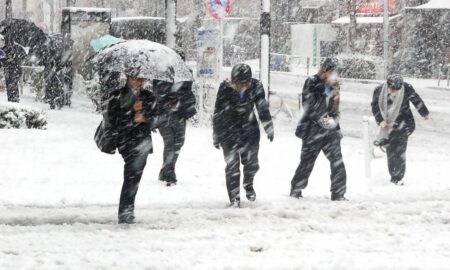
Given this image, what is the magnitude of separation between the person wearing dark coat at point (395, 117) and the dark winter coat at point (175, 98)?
269 cm

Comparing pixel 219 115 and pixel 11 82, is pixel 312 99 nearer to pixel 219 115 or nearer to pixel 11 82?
pixel 219 115

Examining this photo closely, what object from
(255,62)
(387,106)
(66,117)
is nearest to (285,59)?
(255,62)

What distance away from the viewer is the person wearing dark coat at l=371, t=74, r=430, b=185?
10078mm

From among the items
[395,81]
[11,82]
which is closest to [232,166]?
[395,81]

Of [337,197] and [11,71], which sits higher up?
[11,71]

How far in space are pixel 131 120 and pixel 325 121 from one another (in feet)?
8.40

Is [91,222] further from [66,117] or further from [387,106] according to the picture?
[66,117]

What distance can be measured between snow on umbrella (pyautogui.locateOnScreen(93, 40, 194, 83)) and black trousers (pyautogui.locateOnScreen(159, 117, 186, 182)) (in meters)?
0.64

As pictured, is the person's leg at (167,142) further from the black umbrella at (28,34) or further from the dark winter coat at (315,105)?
the black umbrella at (28,34)

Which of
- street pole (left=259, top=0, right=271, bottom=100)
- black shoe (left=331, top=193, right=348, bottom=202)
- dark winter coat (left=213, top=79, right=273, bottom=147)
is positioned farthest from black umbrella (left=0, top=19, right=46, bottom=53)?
black shoe (left=331, top=193, right=348, bottom=202)

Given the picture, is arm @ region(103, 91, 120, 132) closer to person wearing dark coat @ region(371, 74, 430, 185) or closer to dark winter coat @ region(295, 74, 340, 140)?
dark winter coat @ region(295, 74, 340, 140)

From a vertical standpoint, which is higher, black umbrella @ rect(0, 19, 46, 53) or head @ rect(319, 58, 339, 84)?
black umbrella @ rect(0, 19, 46, 53)

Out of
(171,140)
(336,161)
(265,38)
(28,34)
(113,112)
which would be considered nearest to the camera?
(113,112)

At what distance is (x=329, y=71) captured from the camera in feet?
28.2
